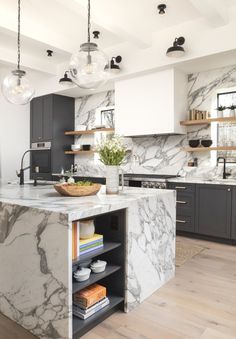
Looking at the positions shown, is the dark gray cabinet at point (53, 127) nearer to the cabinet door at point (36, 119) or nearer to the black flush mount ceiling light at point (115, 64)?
the cabinet door at point (36, 119)

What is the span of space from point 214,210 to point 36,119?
4.43m

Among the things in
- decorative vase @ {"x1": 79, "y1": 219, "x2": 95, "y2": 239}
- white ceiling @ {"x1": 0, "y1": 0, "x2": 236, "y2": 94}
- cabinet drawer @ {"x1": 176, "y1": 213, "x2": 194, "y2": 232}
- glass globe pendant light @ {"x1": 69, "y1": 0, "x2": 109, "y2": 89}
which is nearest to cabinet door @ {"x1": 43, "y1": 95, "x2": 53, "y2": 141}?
white ceiling @ {"x1": 0, "y1": 0, "x2": 236, "y2": 94}

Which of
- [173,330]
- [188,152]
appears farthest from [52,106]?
[173,330]

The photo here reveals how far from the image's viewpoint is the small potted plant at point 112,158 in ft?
8.36

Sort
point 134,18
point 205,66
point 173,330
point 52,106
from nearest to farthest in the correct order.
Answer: point 173,330
point 134,18
point 205,66
point 52,106

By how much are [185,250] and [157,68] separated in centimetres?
280

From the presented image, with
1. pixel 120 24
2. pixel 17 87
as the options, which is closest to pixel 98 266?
pixel 17 87

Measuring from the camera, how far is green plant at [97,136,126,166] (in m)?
2.55

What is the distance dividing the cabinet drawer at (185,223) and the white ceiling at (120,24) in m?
2.34

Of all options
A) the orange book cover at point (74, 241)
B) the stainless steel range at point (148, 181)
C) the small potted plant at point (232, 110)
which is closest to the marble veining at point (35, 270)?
the orange book cover at point (74, 241)

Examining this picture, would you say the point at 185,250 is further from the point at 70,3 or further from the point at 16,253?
the point at 70,3

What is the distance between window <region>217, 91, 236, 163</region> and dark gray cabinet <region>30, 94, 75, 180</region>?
3.37 meters

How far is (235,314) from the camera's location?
7.02 feet

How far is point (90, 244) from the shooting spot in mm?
1963
